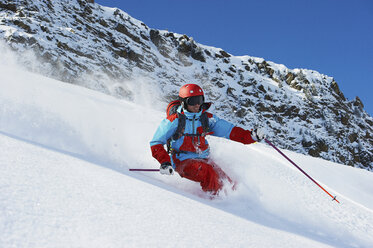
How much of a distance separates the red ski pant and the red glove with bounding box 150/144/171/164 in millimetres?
308

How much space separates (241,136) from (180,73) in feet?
192

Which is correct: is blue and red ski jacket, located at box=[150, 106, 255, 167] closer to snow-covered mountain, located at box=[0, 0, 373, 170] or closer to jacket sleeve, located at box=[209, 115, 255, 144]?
jacket sleeve, located at box=[209, 115, 255, 144]

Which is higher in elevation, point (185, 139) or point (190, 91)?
point (190, 91)

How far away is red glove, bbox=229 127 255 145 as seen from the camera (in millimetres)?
4066

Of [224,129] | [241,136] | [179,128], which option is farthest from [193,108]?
[241,136]

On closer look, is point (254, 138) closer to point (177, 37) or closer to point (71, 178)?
point (71, 178)

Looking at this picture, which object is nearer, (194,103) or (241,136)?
(194,103)

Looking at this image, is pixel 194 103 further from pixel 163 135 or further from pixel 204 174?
pixel 204 174

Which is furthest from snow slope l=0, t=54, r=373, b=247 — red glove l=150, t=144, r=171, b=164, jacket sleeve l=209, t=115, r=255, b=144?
jacket sleeve l=209, t=115, r=255, b=144

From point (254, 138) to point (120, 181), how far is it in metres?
2.42

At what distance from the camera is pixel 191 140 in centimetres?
378

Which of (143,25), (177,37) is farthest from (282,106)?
(143,25)

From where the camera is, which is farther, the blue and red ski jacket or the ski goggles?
the ski goggles

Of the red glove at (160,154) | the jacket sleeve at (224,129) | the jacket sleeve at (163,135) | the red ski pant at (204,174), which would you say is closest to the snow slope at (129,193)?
the red ski pant at (204,174)
